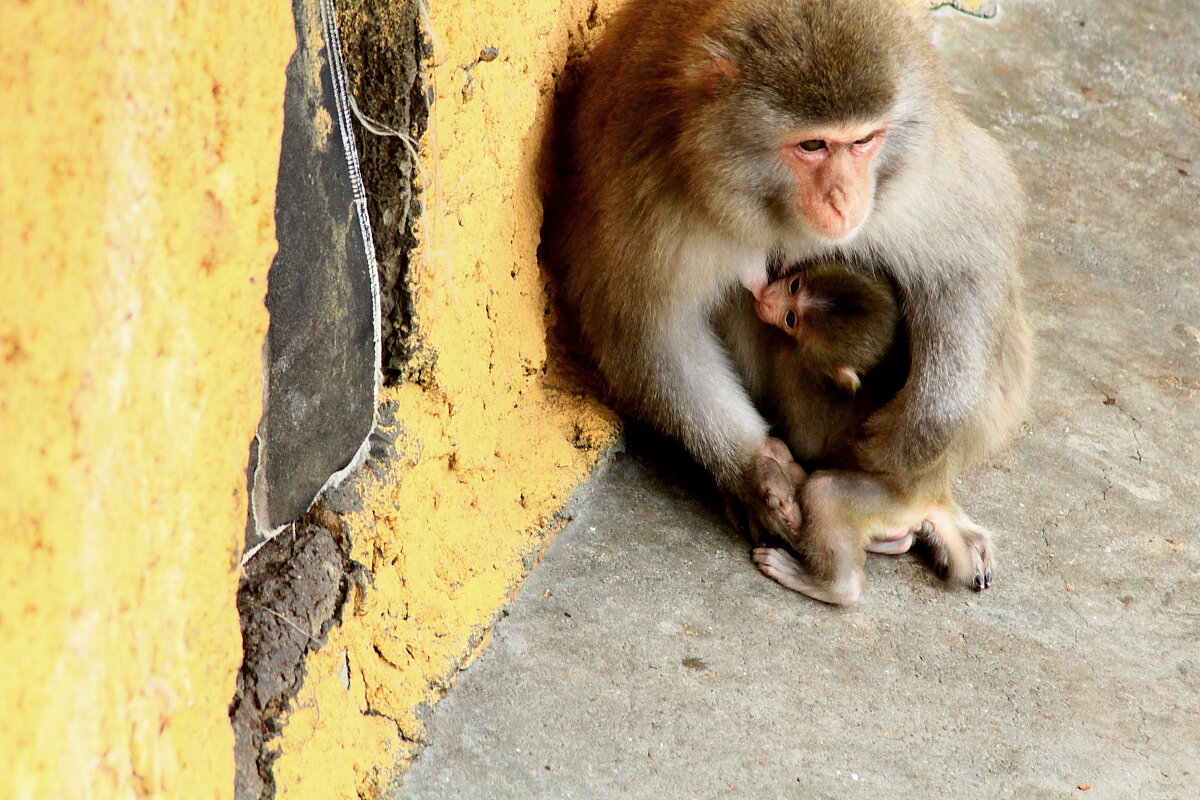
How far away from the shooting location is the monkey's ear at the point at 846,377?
3350 mm

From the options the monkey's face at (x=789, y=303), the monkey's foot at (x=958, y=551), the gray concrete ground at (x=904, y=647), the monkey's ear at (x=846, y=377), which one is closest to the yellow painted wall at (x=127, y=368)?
the gray concrete ground at (x=904, y=647)

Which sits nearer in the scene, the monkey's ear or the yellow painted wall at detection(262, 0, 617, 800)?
the yellow painted wall at detection(262, 0, 617, 800)

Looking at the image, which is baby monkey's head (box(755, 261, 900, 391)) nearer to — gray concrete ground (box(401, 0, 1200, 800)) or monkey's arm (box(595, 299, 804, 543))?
monkey's arm (box(595, 299, 804, 543))

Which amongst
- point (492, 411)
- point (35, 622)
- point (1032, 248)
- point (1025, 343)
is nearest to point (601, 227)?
point (492, 411)

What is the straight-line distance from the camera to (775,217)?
305 cm

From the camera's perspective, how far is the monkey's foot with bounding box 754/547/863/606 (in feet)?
11.1

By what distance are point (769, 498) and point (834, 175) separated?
0.93 m

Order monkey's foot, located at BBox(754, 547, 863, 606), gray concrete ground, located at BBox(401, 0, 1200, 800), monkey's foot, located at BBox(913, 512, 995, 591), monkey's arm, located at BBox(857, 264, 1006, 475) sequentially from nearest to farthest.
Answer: gray concrete ground, located at BBox(401, 0, 1200, 800) → monkey's arm, located at BBox(857, 264, 1006, 475) → monkey's foot, located at BBox(754, 547, 863, 606) → monkey's foot, located at BBox(913, 512, 995, 591)

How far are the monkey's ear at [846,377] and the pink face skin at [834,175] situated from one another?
46cm

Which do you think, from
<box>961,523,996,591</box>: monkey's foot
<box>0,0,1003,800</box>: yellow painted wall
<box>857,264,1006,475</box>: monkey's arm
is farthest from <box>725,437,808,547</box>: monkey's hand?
<box>0,0,1003,800</box>: yellow painted wall

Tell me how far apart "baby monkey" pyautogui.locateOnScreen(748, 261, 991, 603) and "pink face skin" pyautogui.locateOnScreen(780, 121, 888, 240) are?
330 mm

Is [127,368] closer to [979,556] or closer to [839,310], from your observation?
[839,310]

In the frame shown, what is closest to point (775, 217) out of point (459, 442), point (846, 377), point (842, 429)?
point (846, 377)

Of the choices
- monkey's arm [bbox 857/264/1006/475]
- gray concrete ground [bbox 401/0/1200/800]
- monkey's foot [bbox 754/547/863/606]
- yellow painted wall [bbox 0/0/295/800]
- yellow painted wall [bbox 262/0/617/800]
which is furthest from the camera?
monkey's foot [bbox 754/547/863/606]
